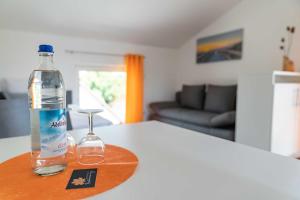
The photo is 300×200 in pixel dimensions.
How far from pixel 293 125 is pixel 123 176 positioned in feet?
7.89

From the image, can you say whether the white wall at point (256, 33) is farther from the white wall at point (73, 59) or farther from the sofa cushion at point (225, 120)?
the sofa cushion at point (225, 120)

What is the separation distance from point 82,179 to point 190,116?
2.81 meters

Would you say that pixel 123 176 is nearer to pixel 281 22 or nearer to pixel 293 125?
pixel 293 125

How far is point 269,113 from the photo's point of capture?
2.09 meters

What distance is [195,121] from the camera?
3096 mm

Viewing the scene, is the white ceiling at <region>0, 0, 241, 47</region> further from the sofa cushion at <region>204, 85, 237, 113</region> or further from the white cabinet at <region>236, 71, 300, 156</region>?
the white cabinet at <region>236, 71, 300, 156</region>

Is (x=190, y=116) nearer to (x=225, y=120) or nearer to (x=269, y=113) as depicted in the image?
(x=225, y=120)

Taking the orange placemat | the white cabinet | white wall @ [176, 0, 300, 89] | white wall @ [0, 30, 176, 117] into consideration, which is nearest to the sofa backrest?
white wall @ [176, 0, 300, 89]

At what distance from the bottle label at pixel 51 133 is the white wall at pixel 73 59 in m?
2.68

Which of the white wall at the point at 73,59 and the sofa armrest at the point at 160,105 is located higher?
the white wall at the point at 73,59

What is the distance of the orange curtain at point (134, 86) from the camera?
3822 millimetres

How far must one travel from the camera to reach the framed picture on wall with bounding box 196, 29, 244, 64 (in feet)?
11.1

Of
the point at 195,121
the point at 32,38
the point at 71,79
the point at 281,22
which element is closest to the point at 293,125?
the point at 195,121

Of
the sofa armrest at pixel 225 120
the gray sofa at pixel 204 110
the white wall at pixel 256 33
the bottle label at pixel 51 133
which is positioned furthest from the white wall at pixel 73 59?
the bottle label at pixel 51 133
